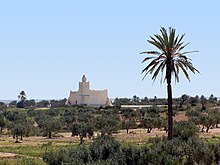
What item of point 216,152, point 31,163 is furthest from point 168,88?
point 31,163

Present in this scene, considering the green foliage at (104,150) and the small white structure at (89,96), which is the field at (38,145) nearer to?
the green foliage at (104,150)

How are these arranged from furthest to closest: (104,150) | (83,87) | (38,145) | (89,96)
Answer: (83,87) → (89,96) → (38,145) → (104,150)

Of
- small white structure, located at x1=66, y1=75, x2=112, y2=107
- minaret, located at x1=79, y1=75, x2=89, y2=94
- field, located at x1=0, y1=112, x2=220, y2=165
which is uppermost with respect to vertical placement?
minaret, located at x1=79, y1=75, x2=89, y2=94

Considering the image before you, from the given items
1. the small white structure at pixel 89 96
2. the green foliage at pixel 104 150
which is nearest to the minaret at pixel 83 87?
the small white structure at pixel 89 96

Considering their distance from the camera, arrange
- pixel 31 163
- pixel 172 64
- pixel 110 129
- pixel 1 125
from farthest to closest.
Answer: pixel 1 125, pixel 110 129, pixel 172 64, pixel 31 163

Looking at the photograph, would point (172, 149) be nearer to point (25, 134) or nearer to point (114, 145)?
point (114, 145)

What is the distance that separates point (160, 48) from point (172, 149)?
11.1m

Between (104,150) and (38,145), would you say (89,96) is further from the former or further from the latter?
(104,150)

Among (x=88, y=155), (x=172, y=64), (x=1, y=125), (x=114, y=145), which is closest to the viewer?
(x=88, y=155)

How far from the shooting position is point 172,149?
92.7 feet

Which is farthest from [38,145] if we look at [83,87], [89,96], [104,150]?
[83,87]

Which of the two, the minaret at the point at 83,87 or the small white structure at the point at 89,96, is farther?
the minaret at the point at 83,87

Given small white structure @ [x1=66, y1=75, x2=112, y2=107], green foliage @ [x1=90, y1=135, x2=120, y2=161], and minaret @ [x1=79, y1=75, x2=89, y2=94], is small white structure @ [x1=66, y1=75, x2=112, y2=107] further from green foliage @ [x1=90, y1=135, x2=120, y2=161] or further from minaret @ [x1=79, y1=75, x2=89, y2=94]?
green foliage @ [x1=90, y1=135, x2=120, y2=161]

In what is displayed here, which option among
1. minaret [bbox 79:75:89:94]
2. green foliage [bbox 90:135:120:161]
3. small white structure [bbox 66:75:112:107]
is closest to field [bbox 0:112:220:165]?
green foliage [bbox 90:135:120:161]
